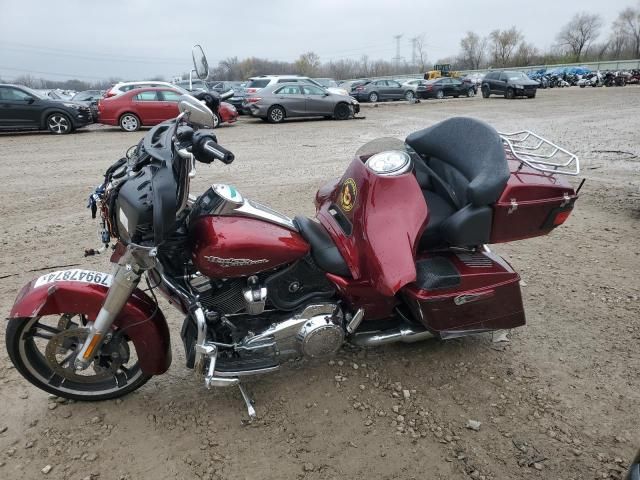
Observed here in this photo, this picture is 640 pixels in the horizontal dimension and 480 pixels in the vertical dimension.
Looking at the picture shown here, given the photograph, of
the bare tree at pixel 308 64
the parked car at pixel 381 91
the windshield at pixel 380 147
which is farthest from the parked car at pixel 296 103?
the bare tree at pixel 308 64

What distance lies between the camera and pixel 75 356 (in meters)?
2.39

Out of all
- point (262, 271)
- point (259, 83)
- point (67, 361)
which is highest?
point (259, 83)

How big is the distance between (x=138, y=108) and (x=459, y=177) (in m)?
12.0

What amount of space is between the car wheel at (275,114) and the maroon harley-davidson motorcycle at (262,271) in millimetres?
12322

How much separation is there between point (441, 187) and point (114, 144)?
9410 mm

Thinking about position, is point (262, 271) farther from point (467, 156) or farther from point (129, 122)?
point (129, 122)

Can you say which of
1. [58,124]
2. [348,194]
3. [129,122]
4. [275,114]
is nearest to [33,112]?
[58,124]

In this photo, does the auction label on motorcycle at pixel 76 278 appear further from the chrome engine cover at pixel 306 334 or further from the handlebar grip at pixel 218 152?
Result: the handlebar grip at pixel 218 152

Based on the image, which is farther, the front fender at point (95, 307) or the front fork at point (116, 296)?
the front fender at point (95, 307)

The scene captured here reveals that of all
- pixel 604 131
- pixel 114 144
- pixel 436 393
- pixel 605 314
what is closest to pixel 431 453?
pixel 436 393

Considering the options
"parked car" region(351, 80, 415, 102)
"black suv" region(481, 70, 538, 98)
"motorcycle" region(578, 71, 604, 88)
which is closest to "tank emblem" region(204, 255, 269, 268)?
"parked car" region(351, 80, 415, 102)

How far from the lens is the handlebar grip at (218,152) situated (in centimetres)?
188

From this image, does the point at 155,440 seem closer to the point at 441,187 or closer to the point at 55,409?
the point at 55,409

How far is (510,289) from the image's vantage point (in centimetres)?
262
